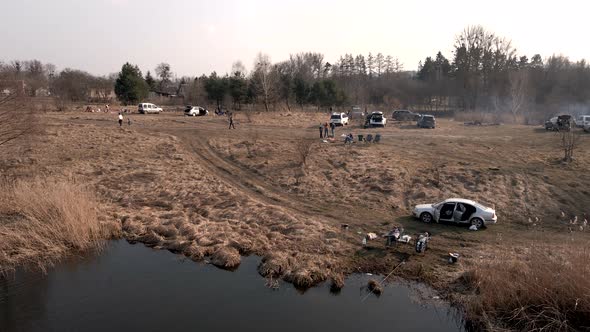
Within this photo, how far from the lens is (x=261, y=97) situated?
59.1 metres

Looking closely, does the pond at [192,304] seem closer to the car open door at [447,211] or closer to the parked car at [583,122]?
the car open door at [447,211]

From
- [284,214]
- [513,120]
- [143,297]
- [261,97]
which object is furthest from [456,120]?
[143,297]

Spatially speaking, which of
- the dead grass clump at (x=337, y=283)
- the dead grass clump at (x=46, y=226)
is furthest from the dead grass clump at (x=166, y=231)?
the dead grass clump at (x=337, y=283)

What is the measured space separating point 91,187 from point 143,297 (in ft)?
39.7

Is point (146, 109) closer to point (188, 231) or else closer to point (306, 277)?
point (188, 231)

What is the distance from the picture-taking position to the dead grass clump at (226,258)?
15.0m

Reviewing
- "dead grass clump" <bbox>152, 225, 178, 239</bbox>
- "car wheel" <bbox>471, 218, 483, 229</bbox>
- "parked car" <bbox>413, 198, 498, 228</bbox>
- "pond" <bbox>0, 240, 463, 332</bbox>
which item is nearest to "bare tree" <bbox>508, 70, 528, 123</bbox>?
"parked car" <bbox>413, 198, 498, 228</bbox>

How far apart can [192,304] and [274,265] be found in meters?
3.00

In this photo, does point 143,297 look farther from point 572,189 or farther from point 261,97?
point 261,97

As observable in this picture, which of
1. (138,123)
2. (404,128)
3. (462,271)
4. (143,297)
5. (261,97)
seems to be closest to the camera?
(143,297)

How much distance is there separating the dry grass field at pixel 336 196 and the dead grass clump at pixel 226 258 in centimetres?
5

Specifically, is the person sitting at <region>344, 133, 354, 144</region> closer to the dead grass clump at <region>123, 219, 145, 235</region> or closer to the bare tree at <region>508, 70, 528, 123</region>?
the dead grass clump at <region>123, 219, 145, 235</region>

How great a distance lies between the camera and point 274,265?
1451 cm

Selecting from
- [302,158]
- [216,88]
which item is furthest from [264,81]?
[302,158]
